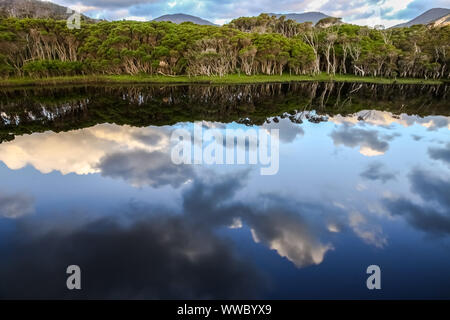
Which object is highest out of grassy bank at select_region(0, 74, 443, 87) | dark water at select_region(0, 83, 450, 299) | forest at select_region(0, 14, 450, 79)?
forest at select_region(0, 14, 450, 79)

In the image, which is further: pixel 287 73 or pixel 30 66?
pixel 287 73

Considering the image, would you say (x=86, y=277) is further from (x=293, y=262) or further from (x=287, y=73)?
(x=287, y=73)

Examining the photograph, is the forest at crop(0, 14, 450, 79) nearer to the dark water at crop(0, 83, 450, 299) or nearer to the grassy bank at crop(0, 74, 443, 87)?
the grassy bank at crop(0, 74, 443, 87)

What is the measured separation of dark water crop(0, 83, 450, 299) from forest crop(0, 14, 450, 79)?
44733mm

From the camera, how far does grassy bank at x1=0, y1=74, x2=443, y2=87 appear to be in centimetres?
6081

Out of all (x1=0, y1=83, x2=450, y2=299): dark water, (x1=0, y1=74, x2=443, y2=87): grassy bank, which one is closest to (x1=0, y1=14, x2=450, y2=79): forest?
(x1=0, y1=74, x2=443, y2=87): grassy bank

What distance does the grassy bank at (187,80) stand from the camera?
200 ft

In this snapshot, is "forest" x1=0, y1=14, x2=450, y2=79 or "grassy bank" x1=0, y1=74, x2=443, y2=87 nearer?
"grassy bank" x1=0, y1=74, x2=443, y2=87

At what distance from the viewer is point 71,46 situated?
74438 mm

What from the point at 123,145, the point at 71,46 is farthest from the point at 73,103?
the point at 71,46
